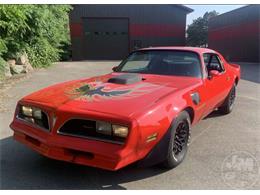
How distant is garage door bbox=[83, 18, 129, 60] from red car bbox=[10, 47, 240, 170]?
76.0 feet

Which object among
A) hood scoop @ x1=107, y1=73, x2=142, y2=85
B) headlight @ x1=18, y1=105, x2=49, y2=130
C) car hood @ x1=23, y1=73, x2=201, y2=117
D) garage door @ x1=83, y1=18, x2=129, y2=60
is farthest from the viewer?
garage door @ x1=83, y1=18, x2=129, y2=60

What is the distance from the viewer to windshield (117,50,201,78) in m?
4.84

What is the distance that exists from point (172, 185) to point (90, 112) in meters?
1.14

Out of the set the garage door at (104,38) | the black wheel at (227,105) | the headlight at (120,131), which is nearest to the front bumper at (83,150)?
the headlight at (120,131)

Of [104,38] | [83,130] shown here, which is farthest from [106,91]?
[104,38]

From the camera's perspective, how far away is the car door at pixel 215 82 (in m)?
4.88

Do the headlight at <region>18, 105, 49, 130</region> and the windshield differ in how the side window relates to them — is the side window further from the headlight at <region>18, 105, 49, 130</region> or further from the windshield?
the headlight at <region>18, 105, 49, 130</region>

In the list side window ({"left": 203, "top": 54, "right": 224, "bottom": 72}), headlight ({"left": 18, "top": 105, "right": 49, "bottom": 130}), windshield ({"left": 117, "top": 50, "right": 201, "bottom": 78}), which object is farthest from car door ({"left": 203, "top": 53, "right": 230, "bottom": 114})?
headlight ({"left": 18, "top": 105, "right": 49, "bottom": 130})

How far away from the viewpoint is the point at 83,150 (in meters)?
3.07

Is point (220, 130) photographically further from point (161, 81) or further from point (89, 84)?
point (89, 84)

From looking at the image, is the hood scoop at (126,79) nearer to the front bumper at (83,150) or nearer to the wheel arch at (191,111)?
the wheel arch at (191,111)

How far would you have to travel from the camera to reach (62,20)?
57.2 ft

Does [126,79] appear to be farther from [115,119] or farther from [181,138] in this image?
[115,119]

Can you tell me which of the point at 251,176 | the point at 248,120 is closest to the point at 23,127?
the point at 251,176
